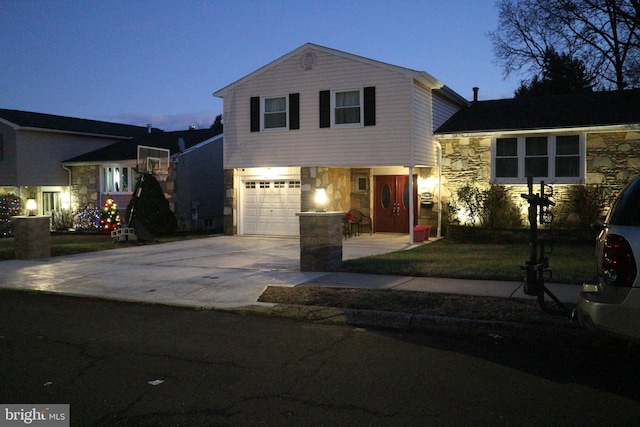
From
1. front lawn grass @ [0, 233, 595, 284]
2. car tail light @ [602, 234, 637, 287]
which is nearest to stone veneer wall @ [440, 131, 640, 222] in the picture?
front lawn grass @ [0, 233, 595, 284]

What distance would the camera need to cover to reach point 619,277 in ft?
16.3

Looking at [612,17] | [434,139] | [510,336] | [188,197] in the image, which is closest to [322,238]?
[510,336]

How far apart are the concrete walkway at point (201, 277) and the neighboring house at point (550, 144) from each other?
428cm

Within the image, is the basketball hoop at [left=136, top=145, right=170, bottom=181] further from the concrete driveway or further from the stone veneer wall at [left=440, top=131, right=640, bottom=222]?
the stone veneer wall at [left=440, top=131, right=640, bottom=222]

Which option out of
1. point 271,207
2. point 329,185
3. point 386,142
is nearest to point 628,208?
point 386,142

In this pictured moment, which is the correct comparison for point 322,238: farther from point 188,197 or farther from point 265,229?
point 188,197

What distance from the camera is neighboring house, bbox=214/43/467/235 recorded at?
1859cm

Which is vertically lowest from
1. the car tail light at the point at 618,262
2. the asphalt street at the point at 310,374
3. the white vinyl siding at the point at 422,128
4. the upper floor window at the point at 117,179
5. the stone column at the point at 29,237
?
the asphalt street at the point at 310,374

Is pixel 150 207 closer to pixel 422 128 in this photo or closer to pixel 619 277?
pixel 422 128

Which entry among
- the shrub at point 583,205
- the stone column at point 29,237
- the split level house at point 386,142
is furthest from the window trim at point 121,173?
the shrub at point 583,205

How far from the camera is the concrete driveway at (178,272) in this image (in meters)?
10.3

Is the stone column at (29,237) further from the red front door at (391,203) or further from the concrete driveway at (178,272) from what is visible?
the red front door at (391,203)

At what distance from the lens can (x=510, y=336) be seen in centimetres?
711

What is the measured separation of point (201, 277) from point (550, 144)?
12212 mm
